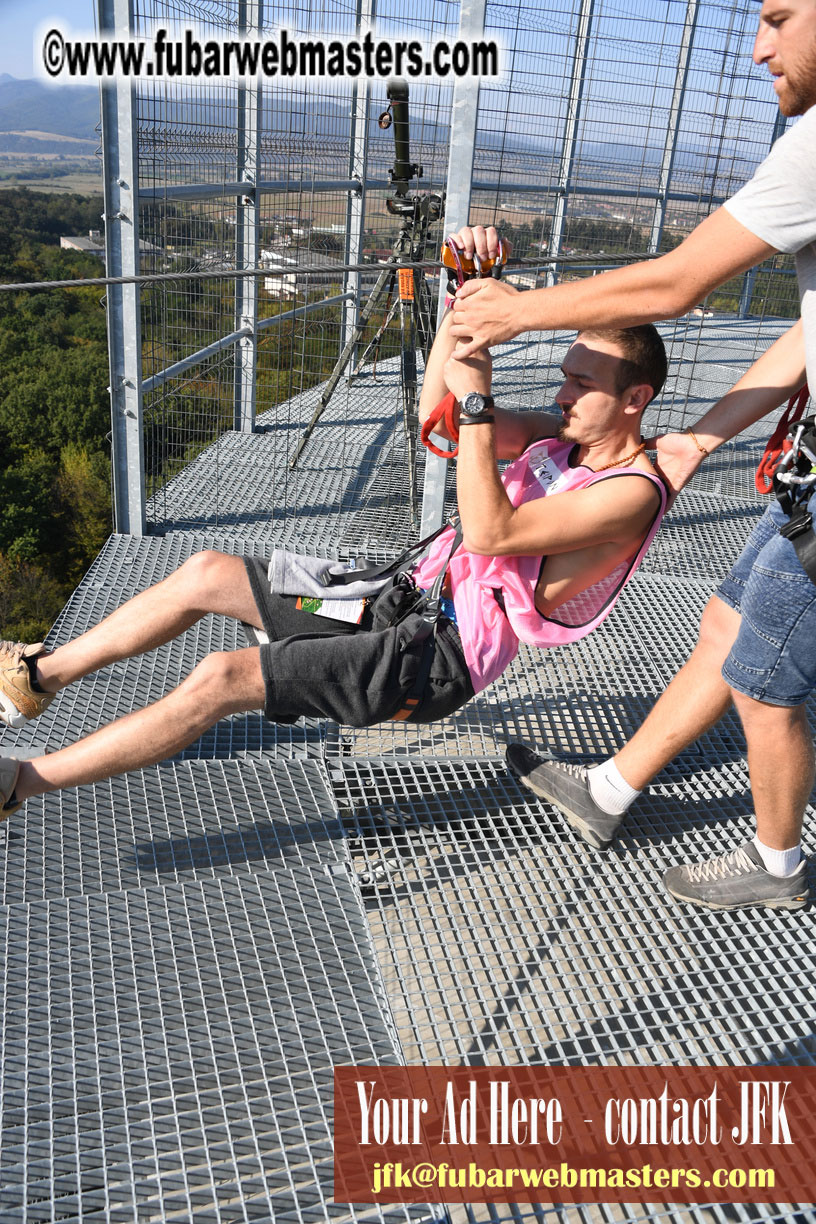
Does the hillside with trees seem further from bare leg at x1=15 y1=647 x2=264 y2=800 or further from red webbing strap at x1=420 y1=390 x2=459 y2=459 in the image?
red webbing strap at x1=420 y1=390 x2=459 y2=459

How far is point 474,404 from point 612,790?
2.99ft

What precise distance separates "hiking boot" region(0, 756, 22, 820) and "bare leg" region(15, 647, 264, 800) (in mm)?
15

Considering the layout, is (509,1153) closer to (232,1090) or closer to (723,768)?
(232,1090)

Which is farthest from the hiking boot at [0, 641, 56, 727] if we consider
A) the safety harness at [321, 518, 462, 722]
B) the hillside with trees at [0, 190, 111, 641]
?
the hillside with trees at [0, 190, 111, 641]

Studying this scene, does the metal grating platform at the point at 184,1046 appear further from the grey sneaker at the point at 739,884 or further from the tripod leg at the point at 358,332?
the tripod leg at the point at 358,332

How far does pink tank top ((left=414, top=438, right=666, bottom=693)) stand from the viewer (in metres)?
1.79

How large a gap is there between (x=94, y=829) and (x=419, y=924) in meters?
0.75

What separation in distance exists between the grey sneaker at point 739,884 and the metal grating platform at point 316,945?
4 cm

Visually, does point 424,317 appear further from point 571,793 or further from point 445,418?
point 571,793

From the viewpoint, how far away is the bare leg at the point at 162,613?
1.90m

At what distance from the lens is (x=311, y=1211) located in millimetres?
1312

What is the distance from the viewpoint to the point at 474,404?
1.63 m

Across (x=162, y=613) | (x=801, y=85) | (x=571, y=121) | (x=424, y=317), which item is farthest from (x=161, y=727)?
(x=571, y=121)

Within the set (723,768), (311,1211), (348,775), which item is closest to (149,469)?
(348,775)
